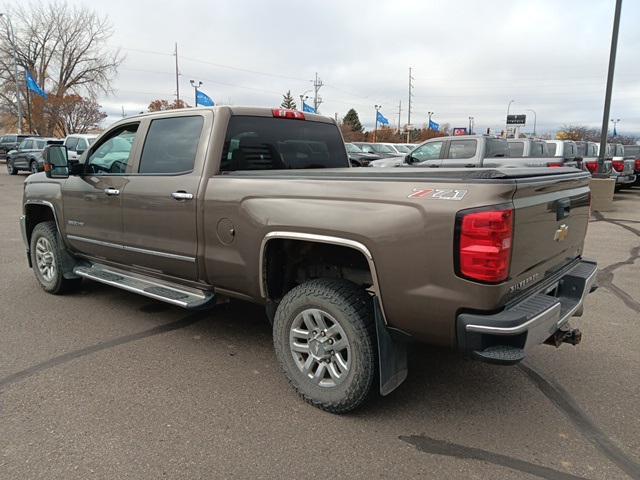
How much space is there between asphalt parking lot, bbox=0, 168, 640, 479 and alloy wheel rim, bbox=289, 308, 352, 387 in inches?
9.5

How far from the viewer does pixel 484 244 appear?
2.51 meters

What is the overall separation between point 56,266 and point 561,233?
4.91 metres

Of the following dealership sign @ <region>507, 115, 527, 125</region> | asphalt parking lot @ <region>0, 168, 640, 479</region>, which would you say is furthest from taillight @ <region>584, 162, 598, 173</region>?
dealership sign @ <region>507, 115, 527, 125</region>

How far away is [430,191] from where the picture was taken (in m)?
2.67

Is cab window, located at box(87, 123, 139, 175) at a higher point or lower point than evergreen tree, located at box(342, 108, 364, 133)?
lower

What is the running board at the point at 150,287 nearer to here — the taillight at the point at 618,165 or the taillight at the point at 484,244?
the taillight at the point at 484,244

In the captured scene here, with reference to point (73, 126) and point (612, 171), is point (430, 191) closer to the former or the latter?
point (612, 171)

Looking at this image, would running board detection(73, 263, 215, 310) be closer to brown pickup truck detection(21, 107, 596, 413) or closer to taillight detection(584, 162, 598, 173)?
brown pickup truck detection(21, 107, 596, 413)

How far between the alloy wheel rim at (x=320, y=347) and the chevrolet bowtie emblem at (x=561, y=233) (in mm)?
1452

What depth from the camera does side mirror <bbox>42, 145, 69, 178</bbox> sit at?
498 centimetres

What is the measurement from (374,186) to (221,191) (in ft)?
4.13

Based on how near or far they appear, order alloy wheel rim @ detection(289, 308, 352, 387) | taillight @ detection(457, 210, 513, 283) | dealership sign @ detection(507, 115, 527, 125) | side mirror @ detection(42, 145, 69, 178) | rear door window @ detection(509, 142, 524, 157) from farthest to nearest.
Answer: dealership sign @ detection(507, 115, 527, 125) < rear door window @ detection(509, 142, 524, 157) < side mirror @ detection(42, 145, 69, 178) < alloy wheel rim @ detection(289, 308, 352, 387) < taillight @ detection(457, 210, 513, 283)

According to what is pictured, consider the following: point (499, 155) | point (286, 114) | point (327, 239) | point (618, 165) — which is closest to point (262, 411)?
point (327, 239)

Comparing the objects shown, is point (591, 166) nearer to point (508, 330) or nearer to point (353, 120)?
point (508, 330)
